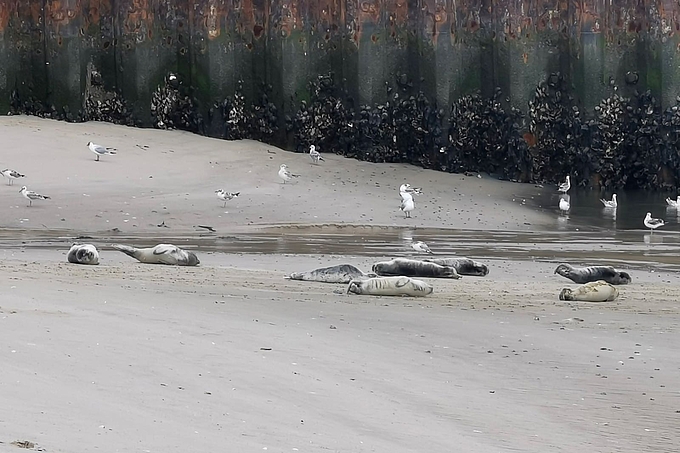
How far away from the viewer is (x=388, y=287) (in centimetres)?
815

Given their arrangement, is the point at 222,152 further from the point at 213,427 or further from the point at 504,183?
the point at 213,427

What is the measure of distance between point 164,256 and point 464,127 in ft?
31.7

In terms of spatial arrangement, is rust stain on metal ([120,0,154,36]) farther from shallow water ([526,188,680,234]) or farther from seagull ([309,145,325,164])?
shallow water ([526,188,680,234])

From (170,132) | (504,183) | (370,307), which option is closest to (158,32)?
(170,132)

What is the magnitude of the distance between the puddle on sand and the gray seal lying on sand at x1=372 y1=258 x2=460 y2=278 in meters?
2.05

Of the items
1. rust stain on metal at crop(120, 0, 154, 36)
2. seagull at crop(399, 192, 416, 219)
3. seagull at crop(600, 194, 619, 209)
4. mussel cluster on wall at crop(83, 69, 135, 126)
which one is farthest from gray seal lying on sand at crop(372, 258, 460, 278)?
mussel cluster on wall at crop(83, 69, 135, 126)

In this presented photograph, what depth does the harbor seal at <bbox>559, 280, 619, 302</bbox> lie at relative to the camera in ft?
26.9

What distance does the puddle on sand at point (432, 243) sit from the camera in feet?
38.4

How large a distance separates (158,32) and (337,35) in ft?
8.66

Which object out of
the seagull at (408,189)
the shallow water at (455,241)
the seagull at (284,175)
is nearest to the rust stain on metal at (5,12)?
the seagull at (284,175)

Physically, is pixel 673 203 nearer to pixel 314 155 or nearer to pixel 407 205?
pixel 407 205

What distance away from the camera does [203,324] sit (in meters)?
6.20

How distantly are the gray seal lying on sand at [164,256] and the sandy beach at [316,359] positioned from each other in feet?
0.49

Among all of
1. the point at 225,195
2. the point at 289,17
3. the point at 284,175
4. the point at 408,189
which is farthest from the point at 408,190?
the point at 289,17
